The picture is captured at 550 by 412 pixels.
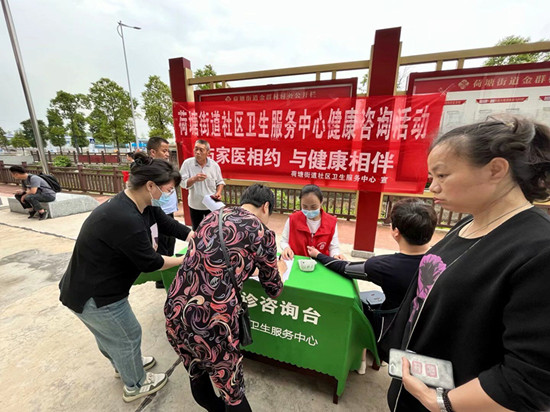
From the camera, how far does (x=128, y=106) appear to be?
19.8m

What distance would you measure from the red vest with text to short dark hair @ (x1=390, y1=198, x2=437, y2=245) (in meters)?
0.89

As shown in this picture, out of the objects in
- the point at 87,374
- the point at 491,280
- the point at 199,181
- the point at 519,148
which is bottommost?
the point at 87,374

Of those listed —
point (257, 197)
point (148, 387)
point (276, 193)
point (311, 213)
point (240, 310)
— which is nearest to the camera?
point (240, 310)

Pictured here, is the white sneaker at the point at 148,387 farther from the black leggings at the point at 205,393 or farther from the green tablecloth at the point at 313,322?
the green tablecloth at the point at 313,322

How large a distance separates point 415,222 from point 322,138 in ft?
8.66

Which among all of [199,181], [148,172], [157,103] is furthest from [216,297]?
[157,103]

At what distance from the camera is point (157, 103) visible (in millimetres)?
17094

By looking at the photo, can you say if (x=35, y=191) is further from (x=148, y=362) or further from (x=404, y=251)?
(x=404, y=251)

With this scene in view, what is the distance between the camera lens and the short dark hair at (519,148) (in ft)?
2.25

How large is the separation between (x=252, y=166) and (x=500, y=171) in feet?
12.4

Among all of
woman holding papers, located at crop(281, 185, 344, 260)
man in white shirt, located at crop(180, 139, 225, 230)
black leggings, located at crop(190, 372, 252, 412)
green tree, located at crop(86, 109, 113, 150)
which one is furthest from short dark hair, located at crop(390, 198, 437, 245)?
green tree, located at crop(86, 109, 113, 150)

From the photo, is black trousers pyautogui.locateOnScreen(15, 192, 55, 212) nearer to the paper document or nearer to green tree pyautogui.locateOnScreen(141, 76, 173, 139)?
the paper document

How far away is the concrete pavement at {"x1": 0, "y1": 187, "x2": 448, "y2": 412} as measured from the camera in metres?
1.68

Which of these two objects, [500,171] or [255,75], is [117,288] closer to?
[500,171]
